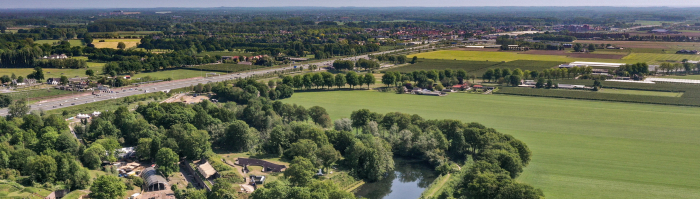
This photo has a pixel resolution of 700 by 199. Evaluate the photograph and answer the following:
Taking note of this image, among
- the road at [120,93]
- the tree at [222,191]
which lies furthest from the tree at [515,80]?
the tree at [222,191]

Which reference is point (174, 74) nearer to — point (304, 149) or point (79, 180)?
point (304, 149)

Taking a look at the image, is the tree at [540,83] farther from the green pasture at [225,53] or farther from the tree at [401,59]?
the green pasture at [225,53]

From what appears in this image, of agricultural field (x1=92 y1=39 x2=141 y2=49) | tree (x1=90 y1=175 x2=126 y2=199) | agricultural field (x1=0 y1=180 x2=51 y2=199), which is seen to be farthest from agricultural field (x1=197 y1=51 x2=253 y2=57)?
tree (x1=90 y1=175 x2=126 y2=199)

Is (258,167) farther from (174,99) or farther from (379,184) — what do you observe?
(174,99)

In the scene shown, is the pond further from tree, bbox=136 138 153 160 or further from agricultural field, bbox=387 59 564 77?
agricultural field, bbox=387 59 564 77

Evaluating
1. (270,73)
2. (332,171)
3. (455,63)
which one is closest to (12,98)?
(270,73)

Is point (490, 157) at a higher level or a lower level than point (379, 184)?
higher
